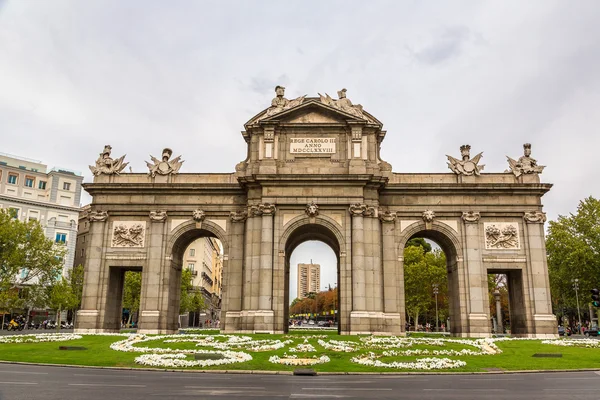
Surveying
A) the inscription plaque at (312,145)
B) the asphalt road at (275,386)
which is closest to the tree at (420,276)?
the inscription plaque at (312,145)

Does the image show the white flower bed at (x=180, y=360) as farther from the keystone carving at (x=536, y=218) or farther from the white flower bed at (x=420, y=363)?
the keystone carving at (x=536, y=218)

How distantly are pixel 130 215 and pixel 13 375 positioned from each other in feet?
89.8

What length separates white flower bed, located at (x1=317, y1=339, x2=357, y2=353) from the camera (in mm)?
30766

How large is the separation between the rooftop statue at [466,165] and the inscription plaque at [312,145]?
36.4ft

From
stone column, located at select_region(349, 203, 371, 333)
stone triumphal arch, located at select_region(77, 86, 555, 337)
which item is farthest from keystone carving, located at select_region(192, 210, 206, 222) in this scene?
stone column, located at select_region(349, 203, 371, 333)

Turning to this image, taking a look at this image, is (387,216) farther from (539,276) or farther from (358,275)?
(539,276)

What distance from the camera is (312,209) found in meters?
43.7

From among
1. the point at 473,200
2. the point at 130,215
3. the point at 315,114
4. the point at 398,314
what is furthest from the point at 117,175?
the point at 473,200

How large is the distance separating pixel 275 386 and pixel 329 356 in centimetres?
1055

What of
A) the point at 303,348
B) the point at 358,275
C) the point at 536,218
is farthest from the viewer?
the point at 536,218

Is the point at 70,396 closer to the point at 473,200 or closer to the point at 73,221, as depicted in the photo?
the point at 473,200

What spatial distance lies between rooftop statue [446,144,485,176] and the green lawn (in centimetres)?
1646

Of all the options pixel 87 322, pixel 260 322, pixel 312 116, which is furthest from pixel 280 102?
pixel 87 322

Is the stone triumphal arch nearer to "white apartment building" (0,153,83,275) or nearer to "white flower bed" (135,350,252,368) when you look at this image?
"white flower bed" (135,350,252,368)
